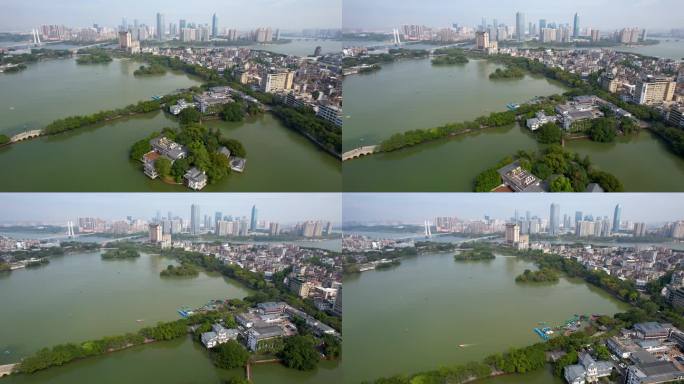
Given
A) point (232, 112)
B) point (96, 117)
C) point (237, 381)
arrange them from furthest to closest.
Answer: point (232, 112) → point (96, 117) → point (237, 381)

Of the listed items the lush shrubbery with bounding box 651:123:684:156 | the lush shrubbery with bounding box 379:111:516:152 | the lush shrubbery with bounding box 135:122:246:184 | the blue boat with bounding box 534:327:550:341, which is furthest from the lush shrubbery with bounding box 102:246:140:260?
the lush shrubbery with bounding box 651:123:684:156

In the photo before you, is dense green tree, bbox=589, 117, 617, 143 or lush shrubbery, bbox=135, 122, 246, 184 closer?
lush shrubbery, bbox=135, 122, 246, 184

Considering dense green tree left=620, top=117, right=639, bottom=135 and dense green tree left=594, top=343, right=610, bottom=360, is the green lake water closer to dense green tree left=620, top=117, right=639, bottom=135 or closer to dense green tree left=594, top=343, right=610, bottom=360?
dense green tree left=594, top=343, right=610, bottom=360

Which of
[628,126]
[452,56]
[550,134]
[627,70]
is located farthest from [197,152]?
[627,70]

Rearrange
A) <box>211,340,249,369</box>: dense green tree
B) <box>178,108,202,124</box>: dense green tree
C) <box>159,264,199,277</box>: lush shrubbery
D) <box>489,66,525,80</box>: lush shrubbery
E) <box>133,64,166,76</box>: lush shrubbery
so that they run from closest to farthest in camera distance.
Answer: <box>211,340,249,369</box>: dense green tree → <box>178,108,202,124</box>: dense green tree → <box>159,264,199,277</box>: lush shrubbery → <box>489,66,525,80</box>: lush shrubbery → <box>133,64,166,76</box>: lush shrubbery

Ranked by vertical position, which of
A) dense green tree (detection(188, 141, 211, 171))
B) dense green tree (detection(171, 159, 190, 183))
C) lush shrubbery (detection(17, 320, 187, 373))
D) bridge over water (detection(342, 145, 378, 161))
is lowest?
lush shrubbery (detection(17, 320, 187, 373))

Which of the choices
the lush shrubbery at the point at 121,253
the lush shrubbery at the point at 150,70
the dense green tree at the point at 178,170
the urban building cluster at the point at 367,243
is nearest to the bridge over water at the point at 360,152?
the urban building cluster at the point at 367,243

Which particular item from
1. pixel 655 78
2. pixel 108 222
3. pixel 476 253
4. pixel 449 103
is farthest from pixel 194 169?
pixel 655 78

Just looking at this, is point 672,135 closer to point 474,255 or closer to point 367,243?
point 474,255

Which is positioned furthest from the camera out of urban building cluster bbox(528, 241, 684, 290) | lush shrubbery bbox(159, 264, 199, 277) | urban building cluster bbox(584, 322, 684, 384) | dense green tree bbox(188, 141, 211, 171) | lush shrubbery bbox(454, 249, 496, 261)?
lush shrubbery bbox(159, 264, 199, 277)

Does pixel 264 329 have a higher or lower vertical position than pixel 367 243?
lower

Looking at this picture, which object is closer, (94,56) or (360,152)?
(360,152)

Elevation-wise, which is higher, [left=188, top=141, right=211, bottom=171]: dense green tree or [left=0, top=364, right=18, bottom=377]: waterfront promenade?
[left=188, top=141, right=211, bottom=171]: dense green tree
